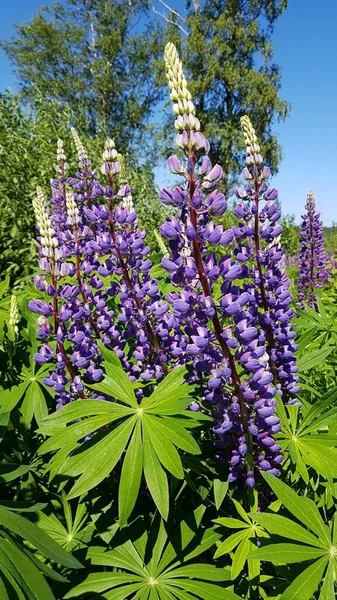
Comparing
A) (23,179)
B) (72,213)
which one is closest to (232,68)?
(23,179)

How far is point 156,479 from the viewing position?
1145 millimetres

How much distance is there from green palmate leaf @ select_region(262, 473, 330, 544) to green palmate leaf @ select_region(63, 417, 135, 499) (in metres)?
0.37

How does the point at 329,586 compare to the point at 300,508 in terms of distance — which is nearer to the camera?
the point at 329,586

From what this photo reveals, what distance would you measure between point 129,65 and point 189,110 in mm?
23414

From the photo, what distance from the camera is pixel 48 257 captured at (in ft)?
5.22

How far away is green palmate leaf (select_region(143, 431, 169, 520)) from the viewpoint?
3.63ft

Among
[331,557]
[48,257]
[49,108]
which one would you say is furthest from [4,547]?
[49,108]

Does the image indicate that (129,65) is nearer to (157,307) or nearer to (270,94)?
(270,94)

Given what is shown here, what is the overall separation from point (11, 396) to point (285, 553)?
1.14m

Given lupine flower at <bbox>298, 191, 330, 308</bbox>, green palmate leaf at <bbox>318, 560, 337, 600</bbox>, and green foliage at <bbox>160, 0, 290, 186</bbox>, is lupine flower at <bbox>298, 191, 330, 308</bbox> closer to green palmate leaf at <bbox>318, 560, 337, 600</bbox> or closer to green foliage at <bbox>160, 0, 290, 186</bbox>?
green palmate leaf at <bbox>318, 560, 337, 600</bbox>

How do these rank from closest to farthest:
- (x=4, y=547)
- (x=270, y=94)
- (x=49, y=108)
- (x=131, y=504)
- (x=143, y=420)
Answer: (x=4, y=547) → (x=131, y=504) → (x=143, y=420) → (x=49, y=108) → (x=270, y=94)

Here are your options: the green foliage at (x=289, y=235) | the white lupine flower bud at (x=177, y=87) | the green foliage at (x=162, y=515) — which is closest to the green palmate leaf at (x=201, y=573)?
the green foliage at (x=162, y=515)

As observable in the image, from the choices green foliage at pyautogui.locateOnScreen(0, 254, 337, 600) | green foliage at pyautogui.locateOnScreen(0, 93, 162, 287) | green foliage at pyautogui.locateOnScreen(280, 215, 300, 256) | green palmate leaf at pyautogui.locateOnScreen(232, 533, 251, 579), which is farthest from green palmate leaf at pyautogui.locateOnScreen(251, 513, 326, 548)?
green foliage at pyautogui.locateOnScreen(280, 215, 300, 256)

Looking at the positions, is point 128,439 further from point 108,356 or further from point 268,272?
point 268,272
